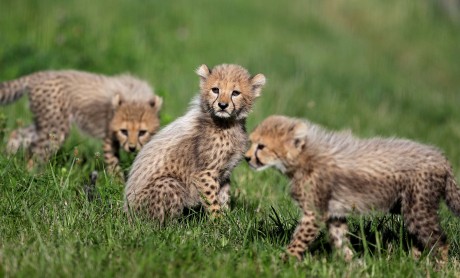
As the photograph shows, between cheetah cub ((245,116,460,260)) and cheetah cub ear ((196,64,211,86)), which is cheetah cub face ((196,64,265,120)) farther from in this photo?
cheetah cub ((245,116,460,260))

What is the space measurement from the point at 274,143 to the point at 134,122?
2.84 metres

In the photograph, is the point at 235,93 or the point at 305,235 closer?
the point at 305,235

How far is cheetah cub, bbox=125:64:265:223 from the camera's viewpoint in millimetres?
5602

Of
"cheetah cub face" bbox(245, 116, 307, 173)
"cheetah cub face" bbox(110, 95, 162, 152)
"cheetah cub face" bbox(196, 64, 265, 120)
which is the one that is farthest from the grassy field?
"cheetah cub face" bbox(196, 64, 265, 120)

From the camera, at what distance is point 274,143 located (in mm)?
4660

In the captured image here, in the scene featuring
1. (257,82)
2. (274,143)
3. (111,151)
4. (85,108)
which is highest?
(257,82)

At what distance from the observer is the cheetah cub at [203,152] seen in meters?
5.60

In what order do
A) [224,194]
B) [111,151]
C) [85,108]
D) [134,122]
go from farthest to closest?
1. [85,108]
2. [111,151]
3. [134,122]
4. [224,194]

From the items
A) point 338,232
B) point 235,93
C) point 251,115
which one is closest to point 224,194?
point 235,93

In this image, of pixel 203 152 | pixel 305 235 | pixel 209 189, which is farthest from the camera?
pixel 203 152

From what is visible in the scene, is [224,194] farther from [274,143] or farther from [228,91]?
[274,143]

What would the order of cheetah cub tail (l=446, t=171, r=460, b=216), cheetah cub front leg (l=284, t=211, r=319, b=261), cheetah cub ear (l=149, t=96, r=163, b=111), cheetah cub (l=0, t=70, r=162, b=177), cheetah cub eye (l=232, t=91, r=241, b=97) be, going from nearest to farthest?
cheetah cub front leg (l=284, t=211, r=319, b=261) < cheetah cub tail (l=446, t=171, r=460, b=216) < cheetah cub eye (l=232, t=91, r=241, b=97) < cheetah cub (l=0, t=70, r=162, b=177) < cheetah cub ear (l=149, t=96, r=163, b=111)

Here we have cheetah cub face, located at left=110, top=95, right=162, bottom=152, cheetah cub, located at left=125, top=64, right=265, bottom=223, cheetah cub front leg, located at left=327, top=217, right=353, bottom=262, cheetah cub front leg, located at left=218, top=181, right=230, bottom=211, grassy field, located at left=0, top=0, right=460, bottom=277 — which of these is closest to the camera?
grassy field, located at left=0, top=0, right=460, bottom=277

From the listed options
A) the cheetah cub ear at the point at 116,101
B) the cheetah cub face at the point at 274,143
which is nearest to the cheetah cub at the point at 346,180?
the cheetah cub face at the point at 274,143
